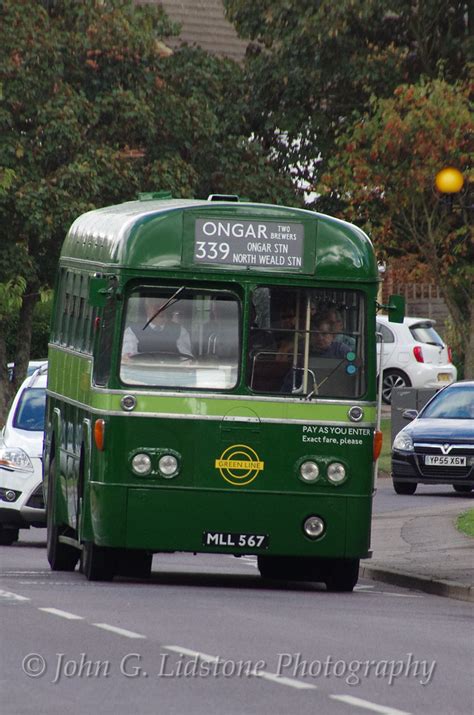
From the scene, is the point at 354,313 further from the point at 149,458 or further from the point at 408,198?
the point at 408,198

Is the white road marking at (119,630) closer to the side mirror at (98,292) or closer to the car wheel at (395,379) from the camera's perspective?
the side mirror at (98,292)

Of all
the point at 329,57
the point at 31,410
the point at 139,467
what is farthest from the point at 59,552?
the point at 329,57

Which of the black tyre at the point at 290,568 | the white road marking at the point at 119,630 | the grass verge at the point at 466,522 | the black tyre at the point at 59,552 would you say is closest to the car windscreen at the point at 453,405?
the grass verge at the point at 466,522

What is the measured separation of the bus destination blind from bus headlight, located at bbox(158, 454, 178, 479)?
61.9 inches

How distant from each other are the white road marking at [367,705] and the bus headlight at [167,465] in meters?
6.20

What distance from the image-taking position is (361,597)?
689 inches

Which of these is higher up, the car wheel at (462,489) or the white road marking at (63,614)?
the car wheel at (462,489)

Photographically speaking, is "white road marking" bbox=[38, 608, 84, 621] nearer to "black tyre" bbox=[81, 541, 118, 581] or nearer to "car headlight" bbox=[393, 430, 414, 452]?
"black tyre" bbox=[81, 541, 118, 581]

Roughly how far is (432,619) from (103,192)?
24.3m

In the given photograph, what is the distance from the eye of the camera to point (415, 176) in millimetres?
37406

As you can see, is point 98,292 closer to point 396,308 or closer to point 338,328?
point 338,328

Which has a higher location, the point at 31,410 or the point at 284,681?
the point at 31,410

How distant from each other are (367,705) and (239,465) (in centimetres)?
655

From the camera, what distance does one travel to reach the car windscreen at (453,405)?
31703 mm
